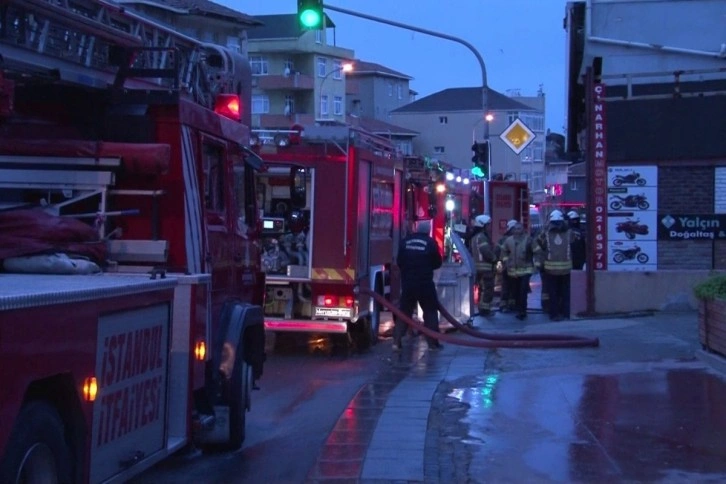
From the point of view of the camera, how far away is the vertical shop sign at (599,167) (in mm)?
18156

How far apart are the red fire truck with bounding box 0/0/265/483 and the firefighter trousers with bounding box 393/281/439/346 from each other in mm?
6166

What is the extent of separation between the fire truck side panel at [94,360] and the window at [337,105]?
63820 millimetres

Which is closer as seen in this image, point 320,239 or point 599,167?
point 320,239

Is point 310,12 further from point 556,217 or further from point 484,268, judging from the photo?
point 484,268

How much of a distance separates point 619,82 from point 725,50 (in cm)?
190

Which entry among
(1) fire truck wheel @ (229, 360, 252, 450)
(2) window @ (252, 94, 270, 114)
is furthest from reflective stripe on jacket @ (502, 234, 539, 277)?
(2) window @ (252, 94, 270, 114)

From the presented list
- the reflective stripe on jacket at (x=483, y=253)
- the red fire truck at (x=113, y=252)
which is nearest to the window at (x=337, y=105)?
the reflective stripe on jacket at (x=483, y=253)

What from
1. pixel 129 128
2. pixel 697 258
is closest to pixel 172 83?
pixel 129 128

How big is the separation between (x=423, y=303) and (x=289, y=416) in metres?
4.98

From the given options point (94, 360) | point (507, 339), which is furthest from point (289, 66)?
point (94, 360)

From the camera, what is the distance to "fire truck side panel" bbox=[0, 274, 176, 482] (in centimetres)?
497

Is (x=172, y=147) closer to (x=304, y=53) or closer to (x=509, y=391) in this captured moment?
(x=509, y=391)

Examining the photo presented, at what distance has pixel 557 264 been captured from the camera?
63.4 feet

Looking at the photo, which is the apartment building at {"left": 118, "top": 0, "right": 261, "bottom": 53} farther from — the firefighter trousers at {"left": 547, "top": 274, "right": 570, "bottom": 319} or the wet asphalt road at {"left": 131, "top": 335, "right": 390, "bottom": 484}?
the wet asphalt road at {"left": 131, "top": 335, "right": 390, "bottom": 484}
